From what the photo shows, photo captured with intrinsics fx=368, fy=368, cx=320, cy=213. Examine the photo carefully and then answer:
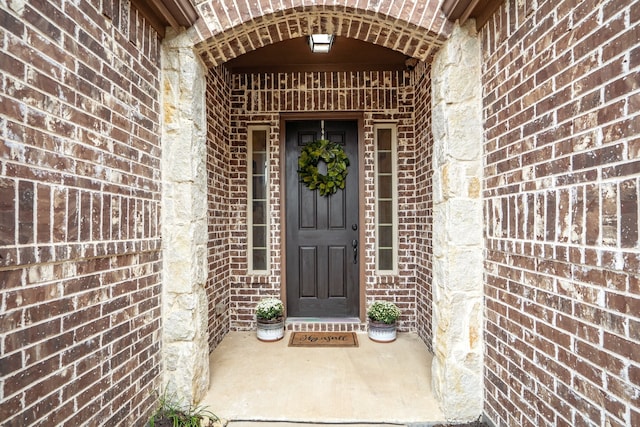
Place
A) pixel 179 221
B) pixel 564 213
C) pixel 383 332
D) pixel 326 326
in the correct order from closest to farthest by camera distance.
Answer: pixel 564 213 < pixel 179 221 < pixel 383 332 < pixel 326 326

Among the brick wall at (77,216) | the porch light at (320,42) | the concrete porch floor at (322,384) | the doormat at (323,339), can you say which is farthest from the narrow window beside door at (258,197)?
the brick wall at (77,216)

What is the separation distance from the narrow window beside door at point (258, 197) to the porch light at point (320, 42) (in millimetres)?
1026

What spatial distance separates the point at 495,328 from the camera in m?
1.99

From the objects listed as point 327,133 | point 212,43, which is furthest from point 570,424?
point 327,133

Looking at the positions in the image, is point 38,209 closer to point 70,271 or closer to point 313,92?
point 70,271

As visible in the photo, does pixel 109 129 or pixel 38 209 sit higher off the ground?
pixel 109 129

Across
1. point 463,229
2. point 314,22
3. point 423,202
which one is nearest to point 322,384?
point 463,229

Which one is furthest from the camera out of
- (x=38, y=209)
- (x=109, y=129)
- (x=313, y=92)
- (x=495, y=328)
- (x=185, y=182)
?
(x=313, y=92)

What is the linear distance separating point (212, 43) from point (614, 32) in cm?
199

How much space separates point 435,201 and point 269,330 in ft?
6.68

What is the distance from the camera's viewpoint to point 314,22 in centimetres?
233

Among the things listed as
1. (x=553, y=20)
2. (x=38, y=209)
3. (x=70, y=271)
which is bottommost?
(x=70, y=271)

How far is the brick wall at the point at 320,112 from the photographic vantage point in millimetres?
3771

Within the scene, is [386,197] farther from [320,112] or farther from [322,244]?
[320,112]
